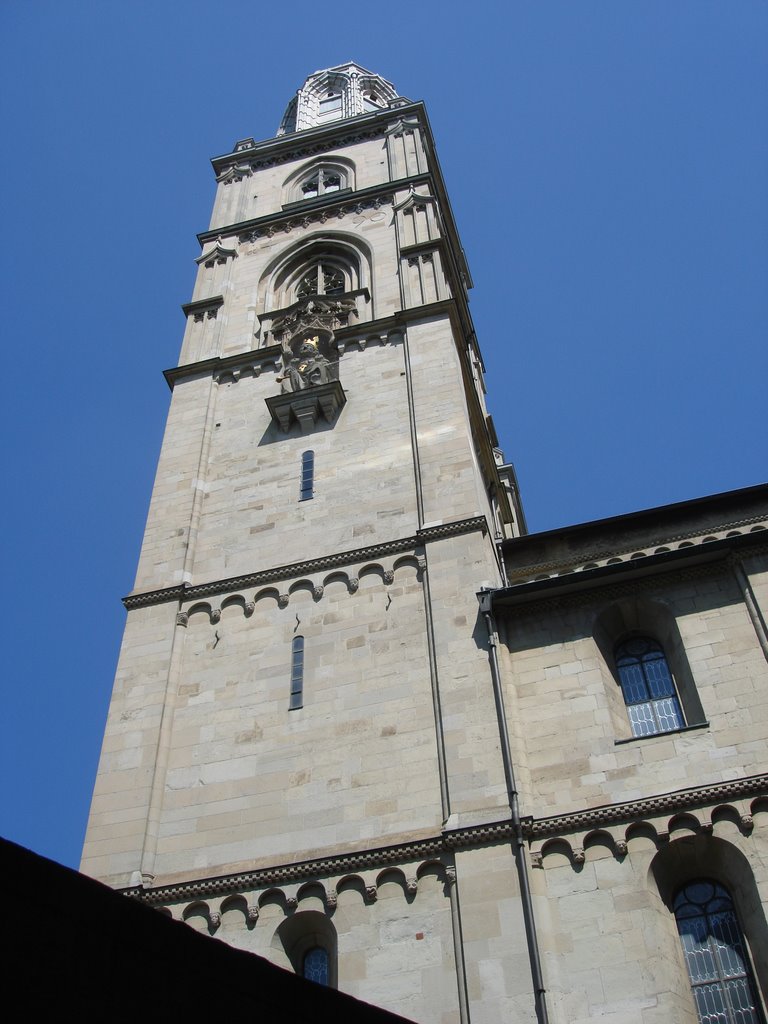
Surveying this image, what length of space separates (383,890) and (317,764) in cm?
260

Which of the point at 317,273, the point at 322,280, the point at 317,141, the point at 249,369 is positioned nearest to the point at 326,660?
the point at 249,369

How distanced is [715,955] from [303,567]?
10.0m

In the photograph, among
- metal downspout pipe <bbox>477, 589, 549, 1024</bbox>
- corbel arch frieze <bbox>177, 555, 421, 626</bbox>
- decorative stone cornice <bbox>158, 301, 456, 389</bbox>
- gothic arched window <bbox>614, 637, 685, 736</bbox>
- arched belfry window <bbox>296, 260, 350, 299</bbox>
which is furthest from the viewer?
arched belfry window <bbox>296, 260, 350, 299</bbox>

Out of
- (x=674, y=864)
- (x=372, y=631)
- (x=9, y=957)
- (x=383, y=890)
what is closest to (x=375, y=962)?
(x=383, y=890)

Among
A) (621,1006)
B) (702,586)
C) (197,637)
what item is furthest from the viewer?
(197,637)

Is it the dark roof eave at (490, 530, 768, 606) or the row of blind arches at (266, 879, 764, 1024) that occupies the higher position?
the dark roof eave at (490, 530, 768, 606)

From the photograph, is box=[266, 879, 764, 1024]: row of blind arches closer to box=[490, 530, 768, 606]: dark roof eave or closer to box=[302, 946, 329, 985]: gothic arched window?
box=[302, 946, 329, 985]: gothic arched window

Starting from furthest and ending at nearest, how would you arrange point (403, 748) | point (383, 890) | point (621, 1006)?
point (403, 748) < point (383, 890) < point (621, 1006)

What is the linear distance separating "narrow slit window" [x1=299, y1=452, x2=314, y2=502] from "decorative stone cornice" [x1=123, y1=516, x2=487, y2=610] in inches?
88.8

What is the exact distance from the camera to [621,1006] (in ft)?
43.6

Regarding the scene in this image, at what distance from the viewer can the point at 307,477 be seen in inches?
923

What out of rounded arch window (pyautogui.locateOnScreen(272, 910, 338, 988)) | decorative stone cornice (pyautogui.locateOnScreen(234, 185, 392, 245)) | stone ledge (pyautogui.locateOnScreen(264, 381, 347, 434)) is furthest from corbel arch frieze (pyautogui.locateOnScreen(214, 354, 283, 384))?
rounded arch window (pyautogui.locateOnScreen(272, 910, 338, 988))

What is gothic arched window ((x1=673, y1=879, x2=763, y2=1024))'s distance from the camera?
1367 centimetres

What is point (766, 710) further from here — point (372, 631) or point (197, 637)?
point (197, 637)
